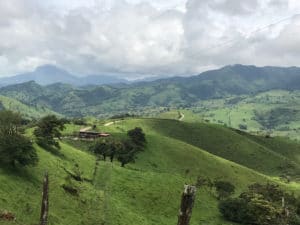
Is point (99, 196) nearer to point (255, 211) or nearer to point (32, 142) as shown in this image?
point (32, 142)

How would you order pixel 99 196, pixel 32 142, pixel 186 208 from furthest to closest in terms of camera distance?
1. pixel 32 142
2. pixel 99 196
3. pixel 186 208

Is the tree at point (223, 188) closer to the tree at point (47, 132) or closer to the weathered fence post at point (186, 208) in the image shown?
the tree at point (47, 132)

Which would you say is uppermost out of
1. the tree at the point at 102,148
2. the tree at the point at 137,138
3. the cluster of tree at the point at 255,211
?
the tree at the point at 137,138

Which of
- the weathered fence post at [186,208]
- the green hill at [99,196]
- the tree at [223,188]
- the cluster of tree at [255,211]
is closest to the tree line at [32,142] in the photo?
the green hill at [99,196]

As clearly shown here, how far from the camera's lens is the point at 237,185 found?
183m

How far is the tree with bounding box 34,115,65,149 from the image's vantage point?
110m

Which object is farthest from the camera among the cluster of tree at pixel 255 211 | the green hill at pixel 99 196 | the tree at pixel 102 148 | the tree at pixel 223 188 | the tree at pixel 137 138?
the tree at pixel 137 138

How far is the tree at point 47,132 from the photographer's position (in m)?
110

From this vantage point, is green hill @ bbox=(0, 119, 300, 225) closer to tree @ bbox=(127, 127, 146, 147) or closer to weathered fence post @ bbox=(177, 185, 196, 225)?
weathered fence post @ bbox=(177, 185, 196, 225)

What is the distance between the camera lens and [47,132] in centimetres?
11825

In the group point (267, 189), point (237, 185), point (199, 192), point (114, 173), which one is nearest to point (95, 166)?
point (114, 173)

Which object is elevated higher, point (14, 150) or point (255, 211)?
point (14, 150)

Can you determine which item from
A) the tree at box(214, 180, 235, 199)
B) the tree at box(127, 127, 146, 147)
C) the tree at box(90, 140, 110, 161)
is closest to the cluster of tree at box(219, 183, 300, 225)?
the tree at box(214, 180, 235, 199)

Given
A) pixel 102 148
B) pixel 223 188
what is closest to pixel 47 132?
pixel 102 148
